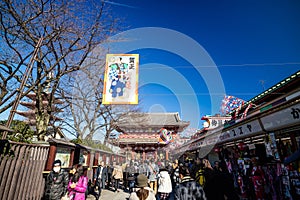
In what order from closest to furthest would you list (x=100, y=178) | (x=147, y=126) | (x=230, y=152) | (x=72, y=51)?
(x=72, y=51)
(x=100, y=178)
(x=230, y=152)
(x=147, y=126)

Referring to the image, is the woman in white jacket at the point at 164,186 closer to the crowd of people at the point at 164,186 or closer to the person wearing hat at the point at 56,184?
the crowd of people at the point at 164,186

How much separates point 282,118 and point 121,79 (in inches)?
224

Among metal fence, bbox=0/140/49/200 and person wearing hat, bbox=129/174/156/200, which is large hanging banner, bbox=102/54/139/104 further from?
person wearing hat, bbox=129/174/156/200

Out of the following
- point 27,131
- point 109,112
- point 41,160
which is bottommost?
point 41,160

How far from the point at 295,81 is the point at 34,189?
887 centimetres

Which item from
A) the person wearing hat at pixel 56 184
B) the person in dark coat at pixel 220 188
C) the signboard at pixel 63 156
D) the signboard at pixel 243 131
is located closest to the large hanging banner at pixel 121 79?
the signboard at pixel 63 156

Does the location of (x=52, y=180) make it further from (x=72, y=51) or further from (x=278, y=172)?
(x=278, y=172)

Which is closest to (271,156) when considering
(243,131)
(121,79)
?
(243,131)

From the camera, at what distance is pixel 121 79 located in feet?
23.2

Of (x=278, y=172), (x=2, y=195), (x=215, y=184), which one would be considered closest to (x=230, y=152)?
(x=278, y=172)

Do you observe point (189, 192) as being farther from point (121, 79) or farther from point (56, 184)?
point (121, 79)

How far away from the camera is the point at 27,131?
5.10 m

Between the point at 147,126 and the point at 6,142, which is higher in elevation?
the point at 147,126

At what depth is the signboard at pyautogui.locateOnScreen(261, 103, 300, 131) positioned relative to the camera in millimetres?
4223
